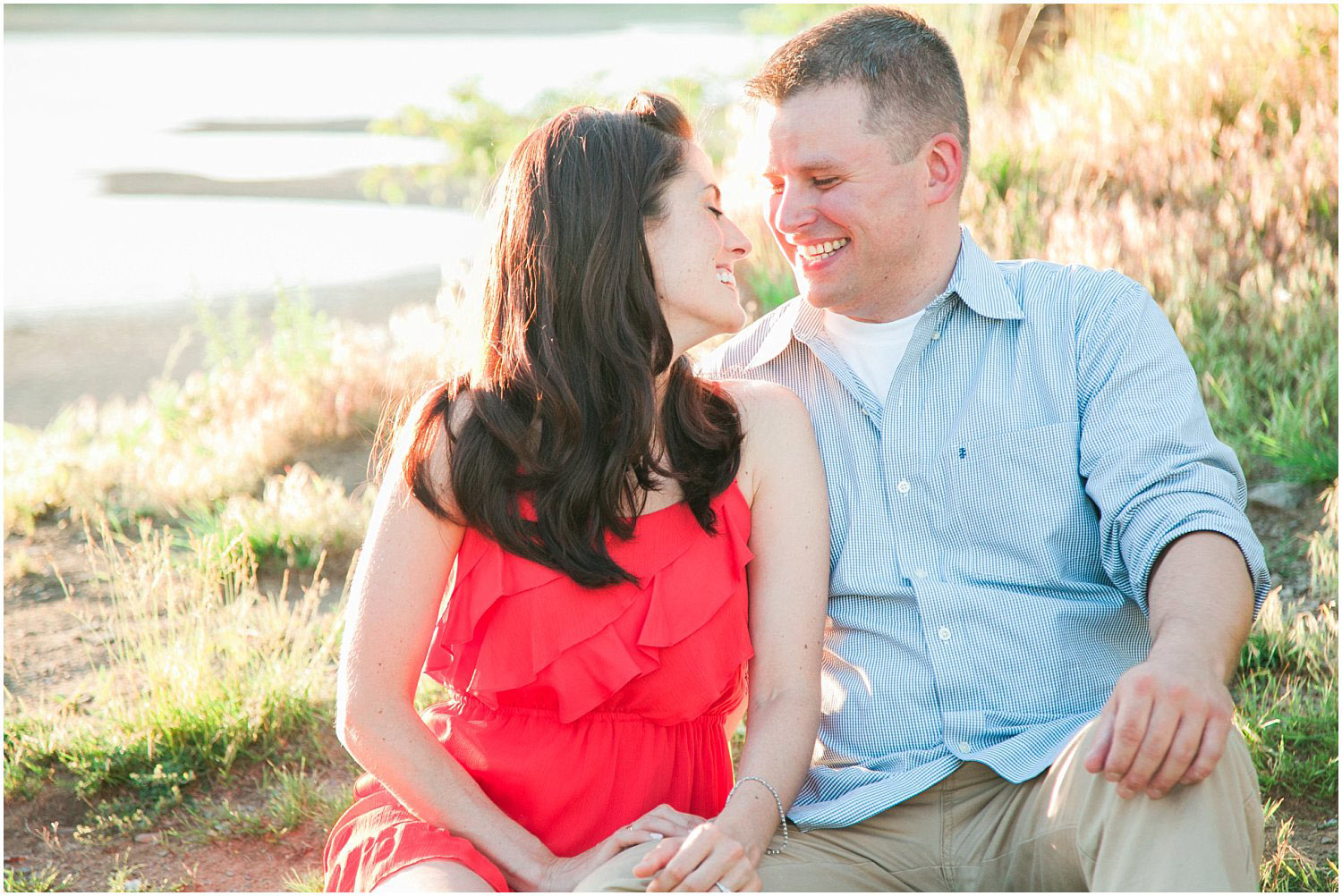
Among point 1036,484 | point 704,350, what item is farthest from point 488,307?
point 704,350

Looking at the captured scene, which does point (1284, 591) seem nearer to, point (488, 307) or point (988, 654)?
point (988, 654)

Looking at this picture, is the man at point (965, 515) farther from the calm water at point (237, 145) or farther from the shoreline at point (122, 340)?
the shoreline at point (122, 340)

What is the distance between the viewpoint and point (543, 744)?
105 inches

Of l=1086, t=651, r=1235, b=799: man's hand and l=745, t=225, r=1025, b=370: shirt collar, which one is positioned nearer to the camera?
l=1086, t=651, r=1235, b=799: man's hand

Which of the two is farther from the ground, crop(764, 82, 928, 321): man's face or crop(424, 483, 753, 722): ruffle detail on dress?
crop(764, 82, 928, 321): man's face

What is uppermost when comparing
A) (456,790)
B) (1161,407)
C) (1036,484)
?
(1161,407)

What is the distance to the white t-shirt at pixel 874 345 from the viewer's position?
3086 millimetres

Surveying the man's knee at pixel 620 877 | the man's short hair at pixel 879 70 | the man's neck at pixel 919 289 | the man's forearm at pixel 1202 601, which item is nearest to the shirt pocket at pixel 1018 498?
the man's forearm at pixel 1202 601

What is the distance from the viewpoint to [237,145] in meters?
21.9

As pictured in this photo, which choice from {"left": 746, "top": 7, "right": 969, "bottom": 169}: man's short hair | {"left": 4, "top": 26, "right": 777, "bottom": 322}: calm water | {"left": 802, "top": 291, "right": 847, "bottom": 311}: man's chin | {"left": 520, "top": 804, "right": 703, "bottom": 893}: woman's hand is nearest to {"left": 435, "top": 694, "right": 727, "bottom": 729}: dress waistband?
{"left": 520, "top": 804, "right": 703, "bottom": 893}: woman's hand

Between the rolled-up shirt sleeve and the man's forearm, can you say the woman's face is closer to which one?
the rolled-up shirt sleeve

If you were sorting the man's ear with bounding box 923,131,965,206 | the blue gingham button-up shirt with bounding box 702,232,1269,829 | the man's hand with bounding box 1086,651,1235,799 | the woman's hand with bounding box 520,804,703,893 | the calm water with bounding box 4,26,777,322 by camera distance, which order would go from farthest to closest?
1. the calm water with bounding box 4,26,777,322
2. the man's ear with bounding box 923,131,965,206
3. the blue gingham button-up shirt with bounding box 702,232,1269,829
4. the woman's hand with bounding box 520,804,703,893
5. the man's hand with bounding box 1086,651,1235,799

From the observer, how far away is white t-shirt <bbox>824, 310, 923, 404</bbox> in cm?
309

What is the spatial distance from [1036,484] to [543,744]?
3.96 feet
